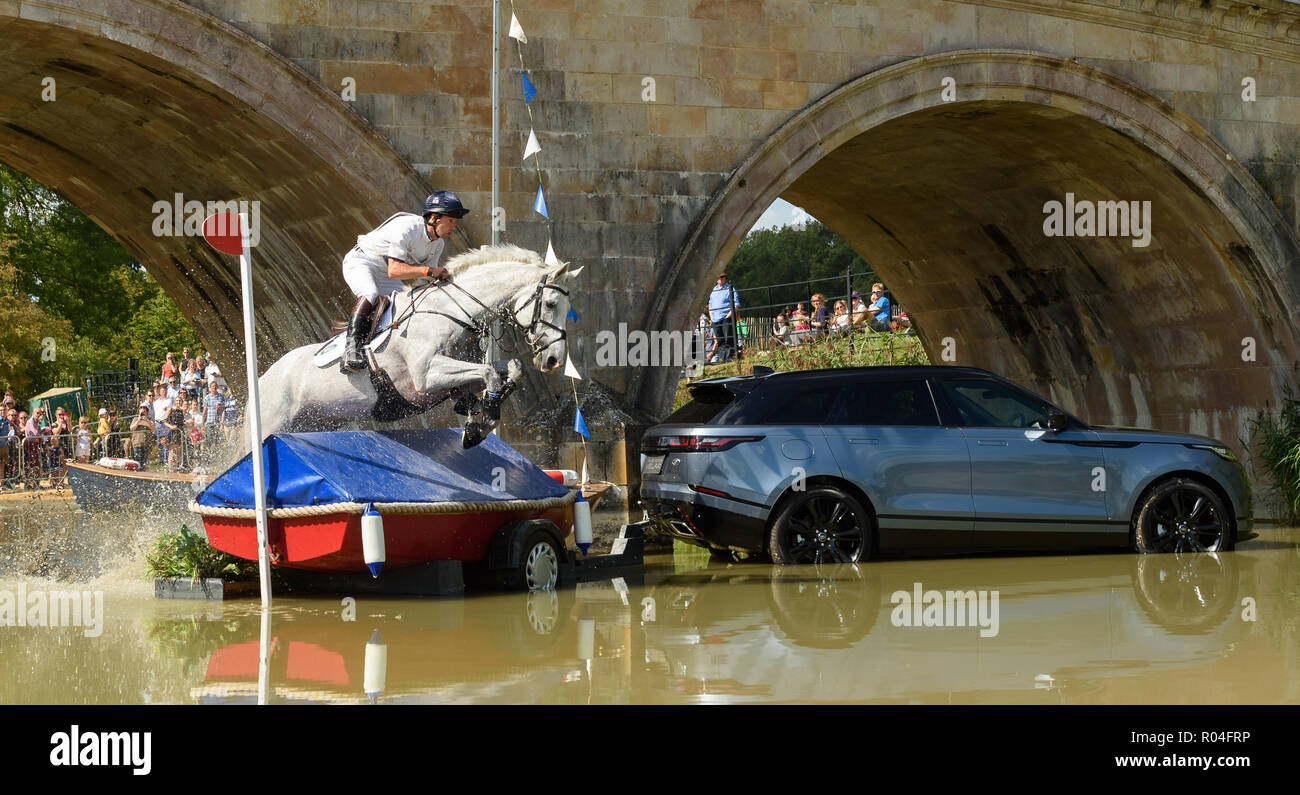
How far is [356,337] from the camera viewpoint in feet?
33.4

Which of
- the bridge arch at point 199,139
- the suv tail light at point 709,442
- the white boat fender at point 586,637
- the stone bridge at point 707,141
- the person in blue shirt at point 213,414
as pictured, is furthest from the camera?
the person in blue shirt at point 213,414

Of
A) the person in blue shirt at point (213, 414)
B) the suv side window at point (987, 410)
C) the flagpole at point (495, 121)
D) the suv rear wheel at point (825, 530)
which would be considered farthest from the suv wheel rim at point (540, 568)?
the person in blue shirt at point (213, 414)

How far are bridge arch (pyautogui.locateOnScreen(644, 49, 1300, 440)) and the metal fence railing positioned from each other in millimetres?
9342

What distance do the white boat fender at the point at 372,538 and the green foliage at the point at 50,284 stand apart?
26978 millimetres

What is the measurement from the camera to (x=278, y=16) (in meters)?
13.3

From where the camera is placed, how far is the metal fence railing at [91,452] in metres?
22.5

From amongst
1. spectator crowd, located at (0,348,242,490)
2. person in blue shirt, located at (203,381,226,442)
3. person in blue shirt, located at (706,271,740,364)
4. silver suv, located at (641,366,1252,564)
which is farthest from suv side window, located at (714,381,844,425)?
person in blue shirt, located at (706,271,740,364)

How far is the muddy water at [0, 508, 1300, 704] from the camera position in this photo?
632 cm

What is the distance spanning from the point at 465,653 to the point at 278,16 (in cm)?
786

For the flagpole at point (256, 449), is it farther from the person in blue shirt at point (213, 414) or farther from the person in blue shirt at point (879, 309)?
the person in blue shirt at point (879, 309)

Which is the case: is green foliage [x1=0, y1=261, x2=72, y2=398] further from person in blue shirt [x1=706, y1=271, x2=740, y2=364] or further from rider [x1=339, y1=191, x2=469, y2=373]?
rider [x1=339, y1=191, x2=469, y2=373]

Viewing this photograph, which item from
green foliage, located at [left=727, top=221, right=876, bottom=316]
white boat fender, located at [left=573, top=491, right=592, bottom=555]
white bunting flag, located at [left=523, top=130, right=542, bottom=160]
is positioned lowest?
white boat fender, located at [left=573, top=491, right=592, bottom=555]

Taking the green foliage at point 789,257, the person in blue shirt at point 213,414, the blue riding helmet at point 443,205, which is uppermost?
the green foliage at point 789,257
